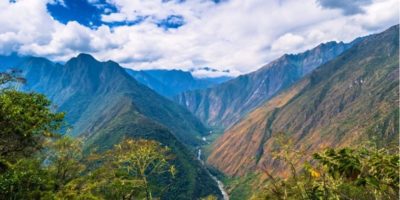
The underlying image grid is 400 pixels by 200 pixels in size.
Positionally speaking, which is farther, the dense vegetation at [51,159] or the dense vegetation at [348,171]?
the dense vegetation at [51,159]

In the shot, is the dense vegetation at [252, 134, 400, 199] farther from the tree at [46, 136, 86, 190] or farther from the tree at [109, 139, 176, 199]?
the tree at [46, 136, 86, 190]

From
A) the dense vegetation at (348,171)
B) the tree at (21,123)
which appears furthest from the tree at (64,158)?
the dense vegetation at (348,171)

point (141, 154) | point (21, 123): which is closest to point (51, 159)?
point (21, 123)

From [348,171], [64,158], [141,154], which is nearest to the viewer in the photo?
[348,171]

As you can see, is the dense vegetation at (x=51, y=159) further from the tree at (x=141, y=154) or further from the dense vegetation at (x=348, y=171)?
the dense vegetation at (x=348, y=171)

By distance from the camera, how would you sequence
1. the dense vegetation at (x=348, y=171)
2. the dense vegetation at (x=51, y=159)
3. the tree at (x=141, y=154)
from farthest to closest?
the tree at (x=141, y=154) < the dense vegetation at (x=51, y=159) < the dense vegetation at (x=348, y=171)

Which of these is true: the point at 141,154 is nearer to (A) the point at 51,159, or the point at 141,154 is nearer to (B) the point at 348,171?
(A) the point at 51,159

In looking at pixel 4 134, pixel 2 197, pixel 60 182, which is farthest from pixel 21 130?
pixel 60 182

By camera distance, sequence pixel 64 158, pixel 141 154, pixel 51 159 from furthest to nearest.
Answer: pixel 51 159
pixel 64 158
pixel 141 154

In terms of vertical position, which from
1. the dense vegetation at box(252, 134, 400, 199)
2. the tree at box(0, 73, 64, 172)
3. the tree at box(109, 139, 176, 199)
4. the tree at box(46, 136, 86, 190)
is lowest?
the dense vegetation at box(252, 134, 400, 199)

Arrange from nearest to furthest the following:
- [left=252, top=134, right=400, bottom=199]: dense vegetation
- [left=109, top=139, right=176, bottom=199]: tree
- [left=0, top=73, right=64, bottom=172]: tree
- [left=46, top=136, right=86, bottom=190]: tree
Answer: [left=252, top=134, right=400, bottom=199]: dense vegetation, [left=0, top=73, right=64, bottom=172]: tree, [left=109, top=139, right=176, bottom=199]: tree, [left=46, top=136, right=86, bottom=190]: tree

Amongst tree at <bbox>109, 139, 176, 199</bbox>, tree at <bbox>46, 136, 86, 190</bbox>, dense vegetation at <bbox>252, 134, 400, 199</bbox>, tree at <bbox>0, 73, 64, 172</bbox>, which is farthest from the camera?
tree at <bbox>46, 136, 86, 190</bbox>

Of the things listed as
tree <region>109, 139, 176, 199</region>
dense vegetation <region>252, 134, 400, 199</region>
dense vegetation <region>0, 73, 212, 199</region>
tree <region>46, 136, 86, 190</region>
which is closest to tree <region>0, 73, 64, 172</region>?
dense vegetation <region>0, 73, 212, 199</region>
